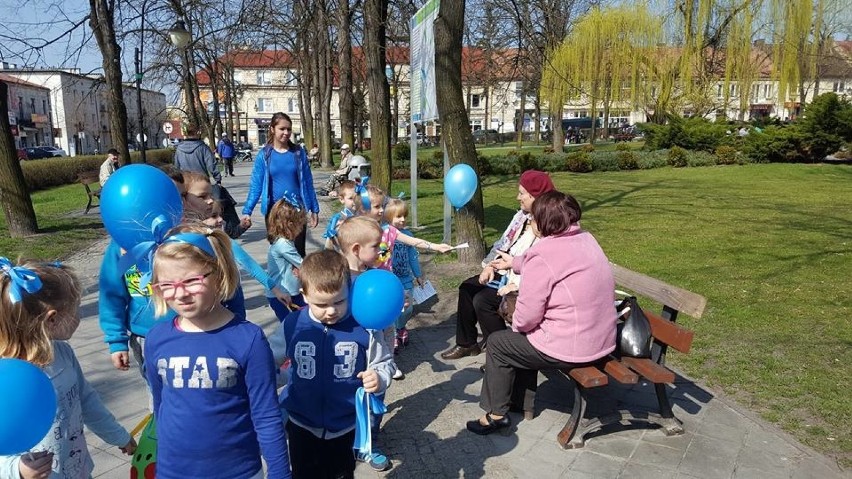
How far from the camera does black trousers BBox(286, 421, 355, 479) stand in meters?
2.56

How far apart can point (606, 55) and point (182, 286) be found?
1217 inches

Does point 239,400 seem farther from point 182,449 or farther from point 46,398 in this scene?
point 46,398

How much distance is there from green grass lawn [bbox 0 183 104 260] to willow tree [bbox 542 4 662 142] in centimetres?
2187

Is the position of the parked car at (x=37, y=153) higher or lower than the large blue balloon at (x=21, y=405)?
higher

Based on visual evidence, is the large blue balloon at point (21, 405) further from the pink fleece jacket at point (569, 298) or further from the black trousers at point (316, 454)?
the pink fleece jacket at point (569, 298)

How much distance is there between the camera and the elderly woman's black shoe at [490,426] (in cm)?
371

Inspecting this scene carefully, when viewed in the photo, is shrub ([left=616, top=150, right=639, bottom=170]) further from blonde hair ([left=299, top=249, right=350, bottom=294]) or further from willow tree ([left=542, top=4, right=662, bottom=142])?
blonde hair ([left=299, top=249, right=350, bottom=294])

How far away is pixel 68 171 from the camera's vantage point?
2628cm

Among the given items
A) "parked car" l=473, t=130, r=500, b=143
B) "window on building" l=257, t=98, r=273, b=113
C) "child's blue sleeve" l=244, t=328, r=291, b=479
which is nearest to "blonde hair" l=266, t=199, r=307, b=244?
"child's blue sleeve" l=244, t=328, r=291, b=479

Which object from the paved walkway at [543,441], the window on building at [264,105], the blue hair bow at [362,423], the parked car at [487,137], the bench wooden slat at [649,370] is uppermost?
the window on building at [264,105]

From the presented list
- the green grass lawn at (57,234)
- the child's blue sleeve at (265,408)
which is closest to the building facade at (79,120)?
the green grass lawn at (57,234)

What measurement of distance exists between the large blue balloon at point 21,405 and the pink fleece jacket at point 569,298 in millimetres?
2503

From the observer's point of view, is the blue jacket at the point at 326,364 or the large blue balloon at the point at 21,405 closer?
the large blue balloon at the point at 21,405

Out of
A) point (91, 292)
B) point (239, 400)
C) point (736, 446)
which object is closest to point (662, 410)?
point (736, 446)
